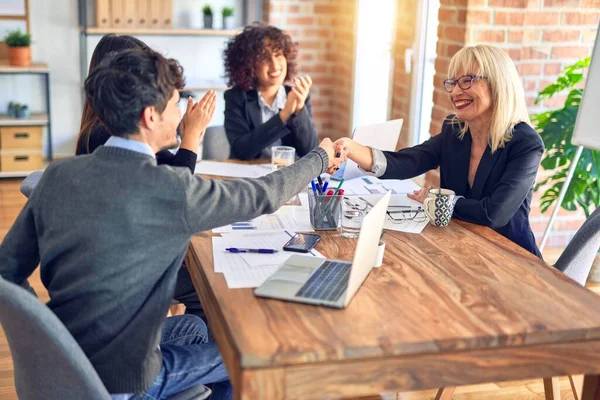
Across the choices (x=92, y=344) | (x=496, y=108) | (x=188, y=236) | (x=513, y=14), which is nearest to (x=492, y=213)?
(x=496, y=108)

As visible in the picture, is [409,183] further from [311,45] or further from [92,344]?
[311,45]

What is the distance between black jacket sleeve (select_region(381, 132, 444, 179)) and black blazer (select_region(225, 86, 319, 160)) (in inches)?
23.5

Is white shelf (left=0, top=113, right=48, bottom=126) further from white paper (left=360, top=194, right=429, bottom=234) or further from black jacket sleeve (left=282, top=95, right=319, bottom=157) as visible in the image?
white paper (left=360, top=194, right=429, bottom=234)

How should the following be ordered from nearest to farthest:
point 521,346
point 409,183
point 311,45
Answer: point 521,346 → point 409,183 → point 311,45

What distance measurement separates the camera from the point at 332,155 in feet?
6.89

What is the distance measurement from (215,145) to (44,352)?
2050mm

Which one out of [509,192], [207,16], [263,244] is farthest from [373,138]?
[207,16]

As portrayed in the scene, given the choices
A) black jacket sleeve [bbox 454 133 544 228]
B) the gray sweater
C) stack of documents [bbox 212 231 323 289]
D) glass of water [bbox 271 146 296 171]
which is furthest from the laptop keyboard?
glass of water [bbox 271 146 296 171]

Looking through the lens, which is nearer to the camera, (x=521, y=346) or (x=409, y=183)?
(x=521, y=346)

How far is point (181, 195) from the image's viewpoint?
1556 millimetres

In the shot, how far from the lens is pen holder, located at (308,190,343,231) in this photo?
2152 mm

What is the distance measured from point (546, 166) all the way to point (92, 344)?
8.46ft

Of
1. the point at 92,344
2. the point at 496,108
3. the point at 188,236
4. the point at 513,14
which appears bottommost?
the point at 92,344

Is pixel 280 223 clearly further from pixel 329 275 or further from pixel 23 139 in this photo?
pixel 23 139
